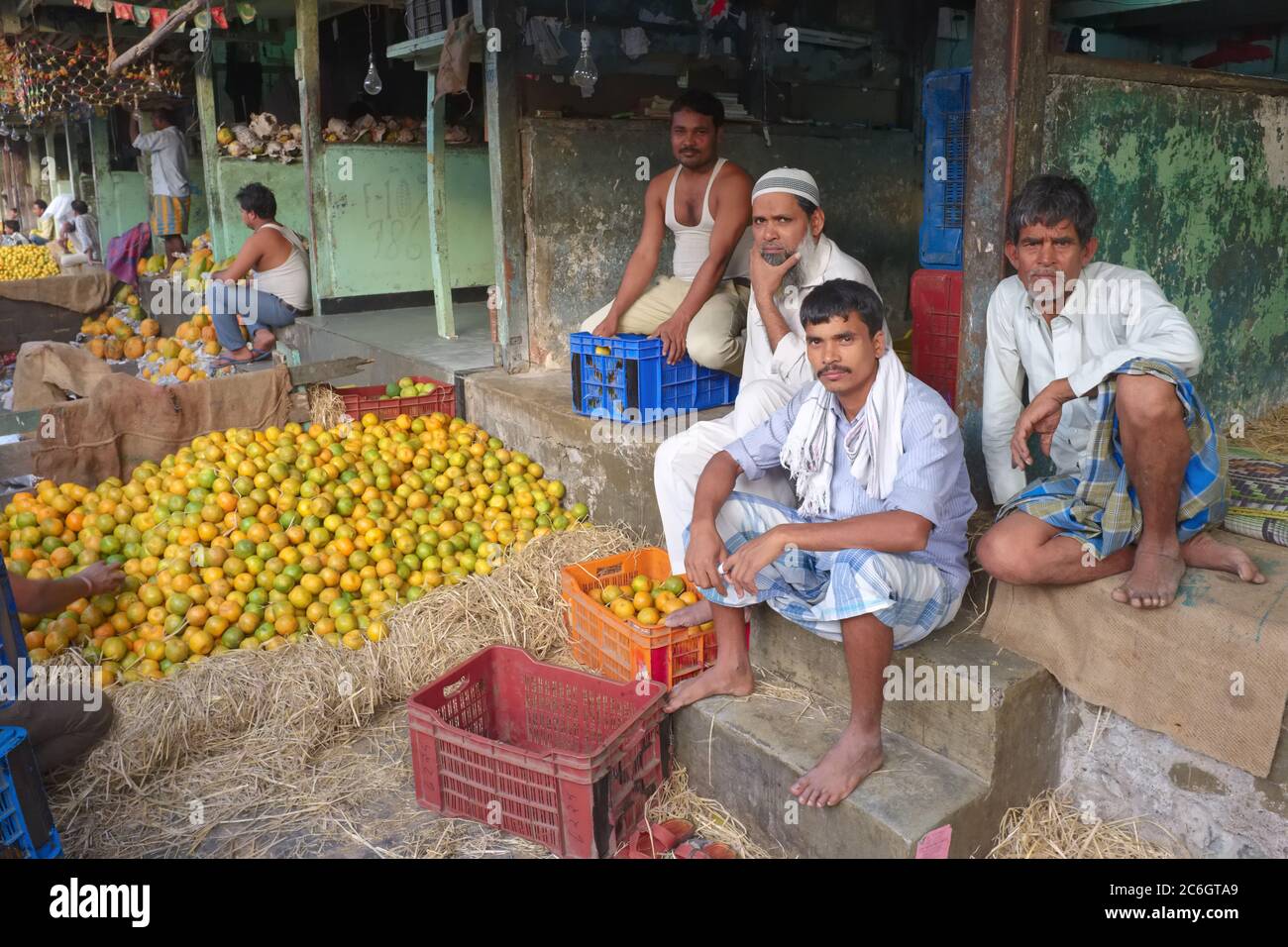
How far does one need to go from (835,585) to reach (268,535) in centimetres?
290

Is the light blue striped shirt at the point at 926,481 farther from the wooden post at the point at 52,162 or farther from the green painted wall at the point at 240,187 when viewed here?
the wooden post at the point at 52,162

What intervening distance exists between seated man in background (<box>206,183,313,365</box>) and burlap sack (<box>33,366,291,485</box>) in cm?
346

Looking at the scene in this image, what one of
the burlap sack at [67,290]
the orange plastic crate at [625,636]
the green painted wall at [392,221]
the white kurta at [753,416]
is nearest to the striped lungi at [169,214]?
the burlap sack at [67,290]

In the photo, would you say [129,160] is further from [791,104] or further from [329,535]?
[329,535]

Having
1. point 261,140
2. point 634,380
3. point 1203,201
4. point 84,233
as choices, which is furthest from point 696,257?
point 84,233

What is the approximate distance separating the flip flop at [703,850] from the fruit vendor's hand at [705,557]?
2.66 ft

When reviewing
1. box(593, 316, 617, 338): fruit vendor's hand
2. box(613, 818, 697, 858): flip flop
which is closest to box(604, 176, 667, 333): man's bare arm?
box(593, 316, 617, 338): fruit vendor's hand

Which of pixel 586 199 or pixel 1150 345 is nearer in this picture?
pixel 1150 345

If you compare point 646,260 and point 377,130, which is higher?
point 377,130

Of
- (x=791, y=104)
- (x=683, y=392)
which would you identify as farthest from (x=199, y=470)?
(x=791, y=104)

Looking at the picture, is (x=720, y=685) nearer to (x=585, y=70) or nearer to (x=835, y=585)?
(x=835, y=585)

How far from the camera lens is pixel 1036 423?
10.4ft

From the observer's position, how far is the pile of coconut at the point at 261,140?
33.4 ft

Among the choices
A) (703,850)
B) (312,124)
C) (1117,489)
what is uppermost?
(312,124)
